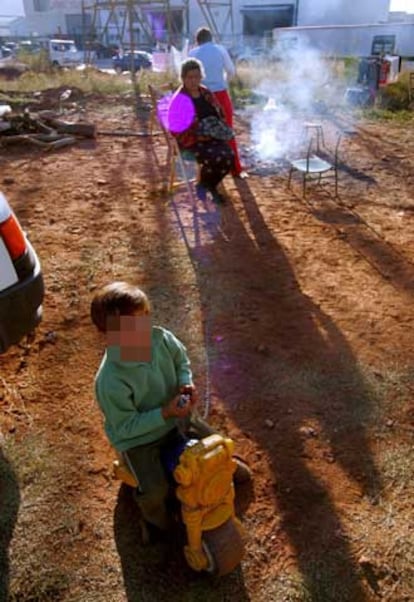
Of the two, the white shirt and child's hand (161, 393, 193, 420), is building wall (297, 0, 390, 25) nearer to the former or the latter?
the white shirt

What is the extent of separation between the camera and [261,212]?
5.04 meters

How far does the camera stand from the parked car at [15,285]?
2.15m

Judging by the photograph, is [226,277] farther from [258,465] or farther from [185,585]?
[185,585]

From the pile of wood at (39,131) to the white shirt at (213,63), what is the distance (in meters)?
2.94

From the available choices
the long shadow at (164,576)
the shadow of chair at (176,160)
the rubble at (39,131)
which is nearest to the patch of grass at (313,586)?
the long shadow at (164,576)

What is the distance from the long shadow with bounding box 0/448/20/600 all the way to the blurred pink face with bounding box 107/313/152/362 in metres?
0.91

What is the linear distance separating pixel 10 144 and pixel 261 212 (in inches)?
185

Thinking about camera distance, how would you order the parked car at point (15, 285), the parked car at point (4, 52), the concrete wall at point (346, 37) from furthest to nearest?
the parked car at point (4, 52) < the concrete wall at point (346, 37) < the parked car at point (15, 285)

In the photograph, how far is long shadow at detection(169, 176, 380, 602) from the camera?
1923 mm

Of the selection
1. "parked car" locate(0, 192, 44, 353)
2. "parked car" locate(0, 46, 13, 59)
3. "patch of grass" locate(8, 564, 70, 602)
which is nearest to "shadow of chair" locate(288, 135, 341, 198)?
"parked car" locate(0, 192, 44, 353)

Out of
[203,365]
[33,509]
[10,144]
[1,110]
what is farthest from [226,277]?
[1,110]

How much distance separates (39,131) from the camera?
8195 mm

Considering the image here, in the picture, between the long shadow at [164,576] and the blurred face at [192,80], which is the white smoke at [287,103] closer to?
the blurred face at [192,80]

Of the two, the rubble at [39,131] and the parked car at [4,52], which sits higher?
the parked car at [4,52]
